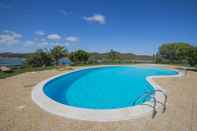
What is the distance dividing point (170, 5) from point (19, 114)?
14636 millimetres

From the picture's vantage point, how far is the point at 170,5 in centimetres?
1238

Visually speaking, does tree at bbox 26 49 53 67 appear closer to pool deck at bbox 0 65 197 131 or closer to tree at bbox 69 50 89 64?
tree at bbox 69 50 89 64

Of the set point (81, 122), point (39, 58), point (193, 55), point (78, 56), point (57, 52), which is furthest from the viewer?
point (78, 56)

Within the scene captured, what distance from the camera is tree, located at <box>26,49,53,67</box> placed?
18.5 metres

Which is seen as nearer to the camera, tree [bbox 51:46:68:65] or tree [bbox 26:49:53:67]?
tree [bbox 26:49:53:67]

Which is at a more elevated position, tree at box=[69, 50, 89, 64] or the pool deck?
tree at box=[69, 50, 89, 64]

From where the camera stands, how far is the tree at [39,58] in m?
18.5

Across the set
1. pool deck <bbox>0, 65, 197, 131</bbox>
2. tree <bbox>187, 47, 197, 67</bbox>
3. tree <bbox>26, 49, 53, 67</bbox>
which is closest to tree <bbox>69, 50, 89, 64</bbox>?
tree <bbox>26, 49, 53, 67</bbox>

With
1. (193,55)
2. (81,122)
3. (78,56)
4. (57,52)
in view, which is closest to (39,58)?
(57,52)

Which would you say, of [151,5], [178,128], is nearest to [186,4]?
[151,5]

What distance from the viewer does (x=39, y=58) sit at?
61.3 feet

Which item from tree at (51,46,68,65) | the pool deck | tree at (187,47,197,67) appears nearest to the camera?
the pool deck

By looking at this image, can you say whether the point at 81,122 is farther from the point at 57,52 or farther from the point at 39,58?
the point at 39,58

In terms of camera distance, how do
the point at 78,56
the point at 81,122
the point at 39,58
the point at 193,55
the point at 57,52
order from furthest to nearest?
1. the point at 78,56
2. the point at 57,52
3. the point at 39,58
4. the point at 193,55
5. the point at 81,122
